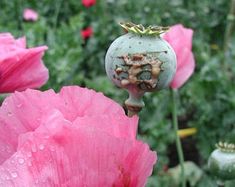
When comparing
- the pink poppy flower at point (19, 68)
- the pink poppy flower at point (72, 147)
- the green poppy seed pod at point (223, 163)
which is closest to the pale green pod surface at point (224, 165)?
the green poppy seed pod at point (223, 163)

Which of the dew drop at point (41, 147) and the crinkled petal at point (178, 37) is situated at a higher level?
the dew drop at point (41, 147)

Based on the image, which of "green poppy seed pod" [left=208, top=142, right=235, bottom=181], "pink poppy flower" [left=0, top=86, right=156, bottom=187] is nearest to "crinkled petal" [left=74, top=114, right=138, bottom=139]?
"pink poppy flower" [left=0, top=86, right=156, bottom=187]

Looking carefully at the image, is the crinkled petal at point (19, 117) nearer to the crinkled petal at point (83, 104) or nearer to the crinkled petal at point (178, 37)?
the crinkled petal at point (83, 104)

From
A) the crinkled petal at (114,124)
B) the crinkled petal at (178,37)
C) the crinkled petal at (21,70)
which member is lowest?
the crinkled petal at (178,37)

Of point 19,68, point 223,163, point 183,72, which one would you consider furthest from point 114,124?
point 183,72

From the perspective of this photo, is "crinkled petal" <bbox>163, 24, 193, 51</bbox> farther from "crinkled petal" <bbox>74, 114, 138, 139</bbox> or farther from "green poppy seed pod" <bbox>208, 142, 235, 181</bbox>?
"crinkled petal" <bbox>74, 114, 138, 139</bbox>

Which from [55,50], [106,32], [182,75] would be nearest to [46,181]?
[182,75]

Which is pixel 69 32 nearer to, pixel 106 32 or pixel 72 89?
pixel 106 32

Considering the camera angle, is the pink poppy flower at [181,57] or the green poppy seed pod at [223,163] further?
the pink poppy flower at [181,57]
